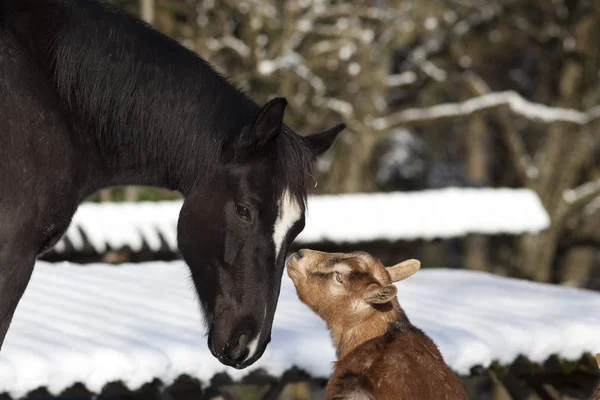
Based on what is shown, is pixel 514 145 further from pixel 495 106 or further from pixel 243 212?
pixel 243 212

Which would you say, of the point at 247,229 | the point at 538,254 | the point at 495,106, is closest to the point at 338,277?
the point at 247,229

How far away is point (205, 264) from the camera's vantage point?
157 inches

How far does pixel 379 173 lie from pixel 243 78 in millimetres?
10862

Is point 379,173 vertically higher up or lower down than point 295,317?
lower down

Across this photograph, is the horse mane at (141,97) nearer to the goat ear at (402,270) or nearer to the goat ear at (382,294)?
the goat ear at (382,294)

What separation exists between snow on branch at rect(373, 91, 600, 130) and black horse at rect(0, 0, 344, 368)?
1491 centimetres

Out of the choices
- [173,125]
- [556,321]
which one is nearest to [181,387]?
[173,125]

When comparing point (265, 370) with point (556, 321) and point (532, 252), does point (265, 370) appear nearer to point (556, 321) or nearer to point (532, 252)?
point (556, 321)

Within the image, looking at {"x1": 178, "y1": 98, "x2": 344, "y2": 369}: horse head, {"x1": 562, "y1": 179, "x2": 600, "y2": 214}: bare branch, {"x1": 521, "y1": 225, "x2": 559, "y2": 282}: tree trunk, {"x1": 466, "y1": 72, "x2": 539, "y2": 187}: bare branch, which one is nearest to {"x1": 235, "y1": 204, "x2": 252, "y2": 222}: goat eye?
{"x1": 178, "y1": 98, "x2": 344, "y2": 369}: horse head

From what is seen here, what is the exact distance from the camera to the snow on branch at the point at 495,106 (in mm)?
18469

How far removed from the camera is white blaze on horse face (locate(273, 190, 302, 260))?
383cm

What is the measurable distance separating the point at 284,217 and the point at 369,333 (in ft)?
2.77

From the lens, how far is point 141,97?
4027 mm

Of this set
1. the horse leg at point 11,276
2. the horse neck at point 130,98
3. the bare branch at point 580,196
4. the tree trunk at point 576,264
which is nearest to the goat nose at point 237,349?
the horse neck at point 130,98
